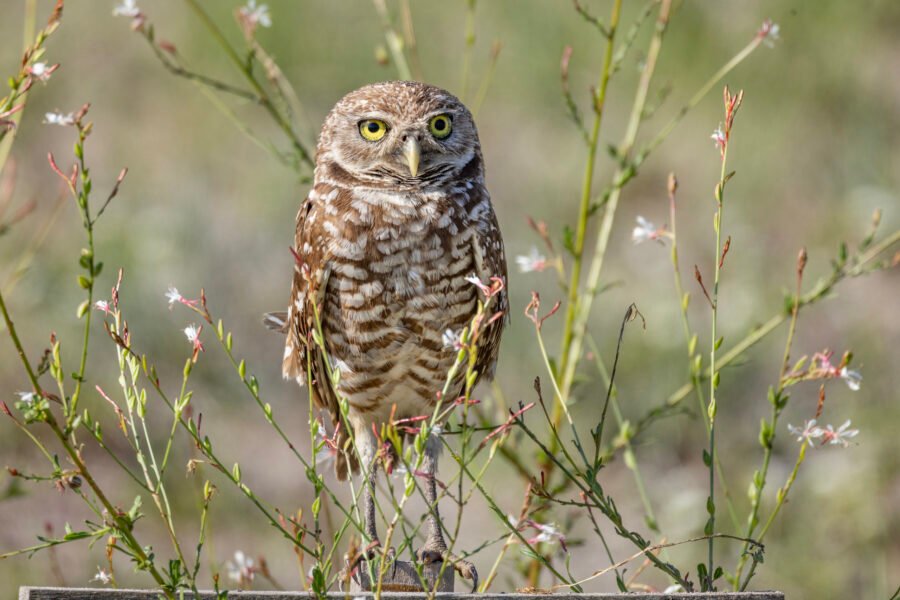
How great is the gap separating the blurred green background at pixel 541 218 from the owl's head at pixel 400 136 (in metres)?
3.41

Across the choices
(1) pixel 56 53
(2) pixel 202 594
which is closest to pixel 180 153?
(1) pixel 56 53

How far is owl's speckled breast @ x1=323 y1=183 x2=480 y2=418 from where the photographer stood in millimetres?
3361

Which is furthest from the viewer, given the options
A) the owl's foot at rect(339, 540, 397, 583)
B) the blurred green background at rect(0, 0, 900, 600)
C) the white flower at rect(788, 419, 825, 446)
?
the blurred green background at rect(0, 0, 900, 600)

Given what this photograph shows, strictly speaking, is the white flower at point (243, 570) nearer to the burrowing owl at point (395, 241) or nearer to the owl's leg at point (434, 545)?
the owl's leg at point (434, 545)

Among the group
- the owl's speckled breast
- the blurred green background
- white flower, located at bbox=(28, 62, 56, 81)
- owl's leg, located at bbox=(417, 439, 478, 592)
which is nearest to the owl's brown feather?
the owl's speckled breast

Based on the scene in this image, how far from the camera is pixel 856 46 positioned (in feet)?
29.2

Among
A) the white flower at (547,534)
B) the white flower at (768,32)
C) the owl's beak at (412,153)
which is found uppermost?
the white flower at (768,32)

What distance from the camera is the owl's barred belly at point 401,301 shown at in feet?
11.0

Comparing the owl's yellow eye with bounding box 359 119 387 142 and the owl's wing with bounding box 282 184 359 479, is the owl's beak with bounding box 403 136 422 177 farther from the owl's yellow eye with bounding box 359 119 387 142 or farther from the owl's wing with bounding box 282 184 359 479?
the owl's wing with bounding box 282 184 359 479

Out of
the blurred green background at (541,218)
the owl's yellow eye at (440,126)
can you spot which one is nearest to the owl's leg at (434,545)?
the owl's yellow eye at (440,126)

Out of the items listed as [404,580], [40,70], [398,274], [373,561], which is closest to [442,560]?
[404,580]

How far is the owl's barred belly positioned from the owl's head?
0.24 meters

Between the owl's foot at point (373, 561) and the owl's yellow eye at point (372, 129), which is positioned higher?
the owl's yellow eye at point (372, 129)

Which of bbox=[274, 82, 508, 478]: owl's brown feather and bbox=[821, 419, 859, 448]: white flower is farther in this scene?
bbox=[274, 82, 508, 478]: owl's brown feather
